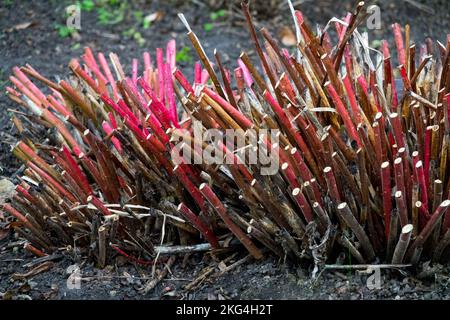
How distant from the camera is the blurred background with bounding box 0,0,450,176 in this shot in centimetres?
404

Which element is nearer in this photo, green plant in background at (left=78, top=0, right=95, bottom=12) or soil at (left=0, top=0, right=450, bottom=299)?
soil at (left=0, top=0, right=450, bottom=299)

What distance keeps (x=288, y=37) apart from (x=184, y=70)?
2.45 feet

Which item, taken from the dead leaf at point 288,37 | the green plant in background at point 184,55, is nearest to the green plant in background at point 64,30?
the green plant in background at point 184,55

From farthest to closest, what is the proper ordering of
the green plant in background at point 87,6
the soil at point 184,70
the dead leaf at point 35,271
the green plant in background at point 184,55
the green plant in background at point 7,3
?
the green plant in background at point 87,6, the green plant in background at point 7,3, the green plant in background at point 184,55, the dead leaf at point 35,271, the soil at point 184,70

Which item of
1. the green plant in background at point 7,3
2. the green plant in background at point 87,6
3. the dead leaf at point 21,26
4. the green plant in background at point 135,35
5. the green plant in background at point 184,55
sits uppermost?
the green plant in background at point 7,3

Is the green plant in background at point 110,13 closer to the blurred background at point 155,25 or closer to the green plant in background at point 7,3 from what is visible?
the blurred background at point 155,25

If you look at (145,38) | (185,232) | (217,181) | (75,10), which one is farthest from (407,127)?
(75,10)

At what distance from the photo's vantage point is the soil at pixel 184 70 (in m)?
2.14

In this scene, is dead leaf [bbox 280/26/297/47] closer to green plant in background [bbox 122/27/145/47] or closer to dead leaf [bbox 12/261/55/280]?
green plant in background [bbox 122/27/145/47]

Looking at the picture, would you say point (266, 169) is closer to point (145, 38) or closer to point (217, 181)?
point (217, 181)

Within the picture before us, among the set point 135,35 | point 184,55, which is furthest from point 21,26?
point 184,55

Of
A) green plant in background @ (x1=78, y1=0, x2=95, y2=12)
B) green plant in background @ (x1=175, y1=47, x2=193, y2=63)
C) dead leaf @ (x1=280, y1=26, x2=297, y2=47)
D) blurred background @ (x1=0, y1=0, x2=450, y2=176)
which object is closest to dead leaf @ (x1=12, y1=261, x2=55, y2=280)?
blurred background @ (x1=0, y1=0, x2=450, y2=176)

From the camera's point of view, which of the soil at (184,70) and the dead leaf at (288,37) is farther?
the dead leaf at (288,37)

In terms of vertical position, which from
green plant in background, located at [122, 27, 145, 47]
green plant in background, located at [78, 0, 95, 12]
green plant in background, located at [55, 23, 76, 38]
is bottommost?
green plant in background, located at [122, 27, 145, 47]
